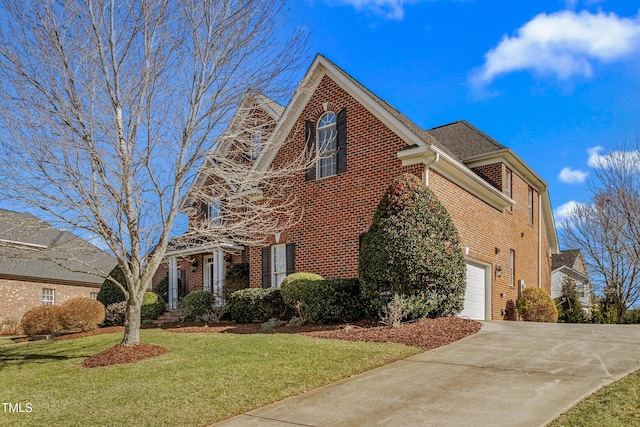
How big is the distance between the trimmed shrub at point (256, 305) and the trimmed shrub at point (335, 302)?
2451mm

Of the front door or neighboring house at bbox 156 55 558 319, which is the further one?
the front door

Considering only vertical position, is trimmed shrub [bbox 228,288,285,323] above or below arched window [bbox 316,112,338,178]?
below

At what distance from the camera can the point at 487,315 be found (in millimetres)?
17406

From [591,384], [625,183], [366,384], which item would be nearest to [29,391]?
[366,384]

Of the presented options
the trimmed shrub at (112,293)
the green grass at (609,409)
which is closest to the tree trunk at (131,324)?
the green grass at (609,409)

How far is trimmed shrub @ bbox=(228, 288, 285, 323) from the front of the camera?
16.3m

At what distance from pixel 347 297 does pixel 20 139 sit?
26.5ft

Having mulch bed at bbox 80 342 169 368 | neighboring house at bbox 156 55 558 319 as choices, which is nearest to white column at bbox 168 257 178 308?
neighboring house at bbox 156 55 558 319

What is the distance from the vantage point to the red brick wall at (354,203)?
15.3 metres

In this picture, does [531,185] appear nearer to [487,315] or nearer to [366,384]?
[487,315]

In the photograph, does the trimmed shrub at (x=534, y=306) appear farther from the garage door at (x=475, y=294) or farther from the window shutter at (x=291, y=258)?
the window shutter at (x=291, y=258)

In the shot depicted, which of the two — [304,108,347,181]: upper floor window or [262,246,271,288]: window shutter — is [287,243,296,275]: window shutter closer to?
[262,246,271,288]: window shutter

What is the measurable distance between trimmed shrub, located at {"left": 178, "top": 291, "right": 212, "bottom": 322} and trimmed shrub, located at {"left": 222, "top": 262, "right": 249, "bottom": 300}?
26.0 inches

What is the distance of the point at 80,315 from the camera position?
1878cm
